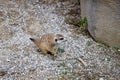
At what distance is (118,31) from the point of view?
2.81m

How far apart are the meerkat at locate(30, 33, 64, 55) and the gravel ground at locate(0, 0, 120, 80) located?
0.07 metres

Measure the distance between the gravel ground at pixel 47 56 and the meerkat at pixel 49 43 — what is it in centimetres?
7

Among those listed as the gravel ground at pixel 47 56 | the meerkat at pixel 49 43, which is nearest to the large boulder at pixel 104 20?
the gravel ground at pixel 47 56

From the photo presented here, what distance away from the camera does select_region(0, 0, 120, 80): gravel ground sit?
2.57 meters

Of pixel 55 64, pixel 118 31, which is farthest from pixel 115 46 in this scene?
pixel 55 64

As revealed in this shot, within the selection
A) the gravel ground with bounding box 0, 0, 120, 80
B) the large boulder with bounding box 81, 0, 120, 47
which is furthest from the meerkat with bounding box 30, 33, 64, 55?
the large boulder with bounding box 81, 0, 120, 47

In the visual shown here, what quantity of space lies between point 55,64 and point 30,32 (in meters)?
0.64

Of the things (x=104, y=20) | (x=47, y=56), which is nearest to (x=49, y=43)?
(x=47, y=56)

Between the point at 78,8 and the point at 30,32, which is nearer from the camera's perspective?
the point at 30,32

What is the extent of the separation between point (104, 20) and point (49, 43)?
63 centimetres

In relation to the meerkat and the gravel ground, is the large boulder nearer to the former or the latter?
the gravel ground

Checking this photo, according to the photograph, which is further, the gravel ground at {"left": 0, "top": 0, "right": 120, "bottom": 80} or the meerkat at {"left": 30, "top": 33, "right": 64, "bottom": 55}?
the meerkat at {"left": 30, "top": 33, "right": 64, "bottom": 55}

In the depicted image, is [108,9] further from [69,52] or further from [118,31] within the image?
[69,52]

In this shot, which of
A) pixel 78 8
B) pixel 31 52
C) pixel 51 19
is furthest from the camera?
pixel 78 8
